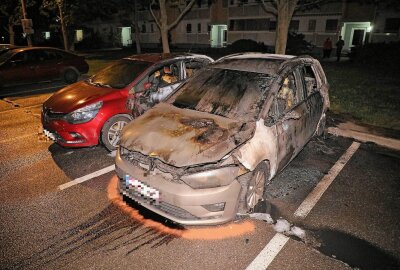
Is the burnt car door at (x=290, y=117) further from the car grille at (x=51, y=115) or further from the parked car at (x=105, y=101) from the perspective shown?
the car grille at (x=51, y=115)

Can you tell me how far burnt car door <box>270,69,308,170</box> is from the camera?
13.6 feet

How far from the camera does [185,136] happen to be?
3648 mm

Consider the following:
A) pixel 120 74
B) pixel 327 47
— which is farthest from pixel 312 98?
pixel 327 47

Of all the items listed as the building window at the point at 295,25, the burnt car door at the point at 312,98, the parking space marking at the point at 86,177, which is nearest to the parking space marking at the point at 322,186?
the burnt car door at the point at 312,98

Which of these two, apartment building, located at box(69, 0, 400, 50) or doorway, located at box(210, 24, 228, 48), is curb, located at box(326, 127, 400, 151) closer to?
apartment building, located at box(69, 0, 400, 50)

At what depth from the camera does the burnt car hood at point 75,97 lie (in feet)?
17.8

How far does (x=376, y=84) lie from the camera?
483 inches

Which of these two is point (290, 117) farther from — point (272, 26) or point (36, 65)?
point (272, 26)

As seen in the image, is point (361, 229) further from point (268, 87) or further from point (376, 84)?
point (376, 84)

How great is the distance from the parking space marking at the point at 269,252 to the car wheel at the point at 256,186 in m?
0.49

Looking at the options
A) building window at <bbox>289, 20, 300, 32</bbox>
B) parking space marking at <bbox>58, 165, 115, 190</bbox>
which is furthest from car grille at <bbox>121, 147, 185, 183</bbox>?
building window at <bbox>289, 20, 300, 32</bbox>

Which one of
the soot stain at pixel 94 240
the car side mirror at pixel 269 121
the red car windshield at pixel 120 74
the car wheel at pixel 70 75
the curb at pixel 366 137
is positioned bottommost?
the soot stain at pixel 94 240

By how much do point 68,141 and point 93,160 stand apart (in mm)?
561

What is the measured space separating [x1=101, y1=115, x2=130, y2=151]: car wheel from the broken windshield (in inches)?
59.5
